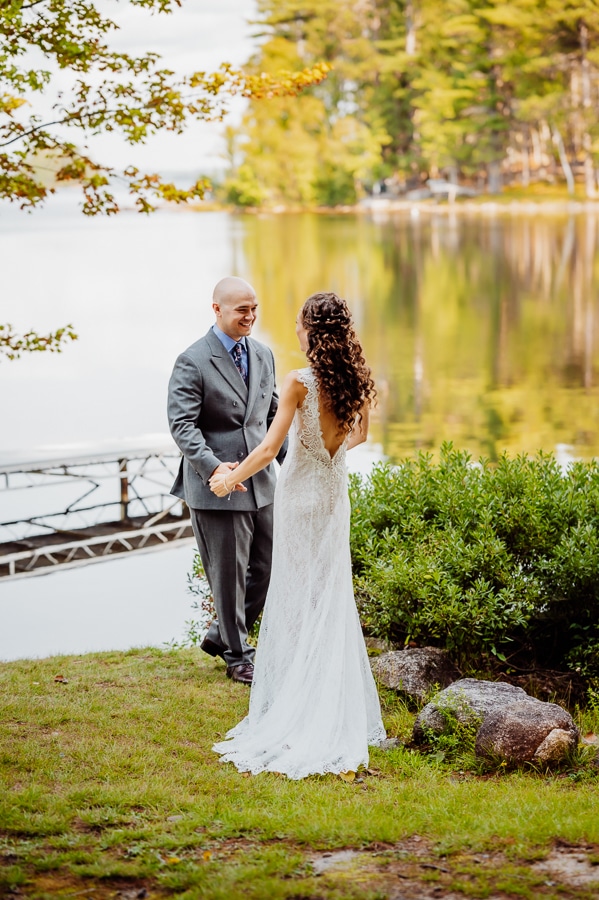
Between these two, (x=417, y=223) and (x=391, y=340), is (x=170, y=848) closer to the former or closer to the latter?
(x=391, y=340)

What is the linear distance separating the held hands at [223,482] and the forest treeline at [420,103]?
52.0 meters

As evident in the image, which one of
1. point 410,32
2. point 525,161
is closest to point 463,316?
point 525,161

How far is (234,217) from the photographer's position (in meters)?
73.5

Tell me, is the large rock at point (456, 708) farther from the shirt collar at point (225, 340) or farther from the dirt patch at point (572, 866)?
the shirt collar at point (225, 340)

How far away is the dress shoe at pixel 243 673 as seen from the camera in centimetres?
486

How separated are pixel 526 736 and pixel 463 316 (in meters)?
30.6

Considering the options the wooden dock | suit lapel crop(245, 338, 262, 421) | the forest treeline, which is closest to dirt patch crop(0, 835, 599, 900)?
suit lapel crop(245, 338, 262, 421)

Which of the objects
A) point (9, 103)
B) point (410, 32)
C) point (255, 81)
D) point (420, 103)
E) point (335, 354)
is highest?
point (410, 32)

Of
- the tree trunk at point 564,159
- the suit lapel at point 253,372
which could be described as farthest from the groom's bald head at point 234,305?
the tree trunk at point 564,159

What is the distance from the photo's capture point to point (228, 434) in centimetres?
471

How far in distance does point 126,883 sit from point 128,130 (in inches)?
185

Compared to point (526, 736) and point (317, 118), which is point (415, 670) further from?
point (317, 118)

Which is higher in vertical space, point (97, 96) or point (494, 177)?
point (494, 177)

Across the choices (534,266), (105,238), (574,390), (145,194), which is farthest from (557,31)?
(145,194)
